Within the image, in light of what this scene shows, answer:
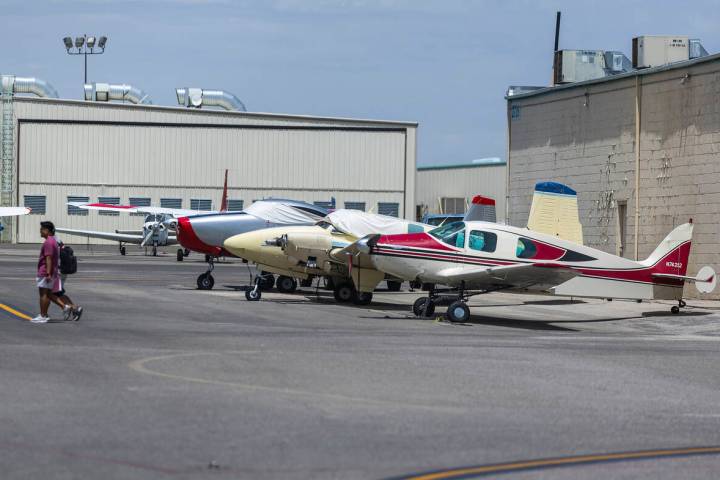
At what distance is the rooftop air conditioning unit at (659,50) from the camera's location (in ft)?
104

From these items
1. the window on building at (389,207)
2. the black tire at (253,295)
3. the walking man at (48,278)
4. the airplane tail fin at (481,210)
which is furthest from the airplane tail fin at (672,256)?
the window on building at (389,207)

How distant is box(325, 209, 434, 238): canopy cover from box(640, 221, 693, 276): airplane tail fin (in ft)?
16.1

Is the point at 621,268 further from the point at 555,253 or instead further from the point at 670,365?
the point at 670,365

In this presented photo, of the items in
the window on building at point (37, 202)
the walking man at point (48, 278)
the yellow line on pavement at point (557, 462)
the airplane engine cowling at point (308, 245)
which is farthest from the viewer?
the window on building at point (37, 202)

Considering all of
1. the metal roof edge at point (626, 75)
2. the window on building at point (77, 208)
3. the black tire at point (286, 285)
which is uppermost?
the metal roof edge at point (626, 75)

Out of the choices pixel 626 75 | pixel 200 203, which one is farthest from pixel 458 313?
pixel 200 203

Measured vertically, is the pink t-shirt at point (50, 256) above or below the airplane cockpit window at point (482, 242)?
below

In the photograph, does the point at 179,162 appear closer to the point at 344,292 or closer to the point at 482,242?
the point at 344,292

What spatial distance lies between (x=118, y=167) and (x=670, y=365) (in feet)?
165

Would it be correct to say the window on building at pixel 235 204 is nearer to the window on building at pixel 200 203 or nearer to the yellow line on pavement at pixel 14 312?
the window on building at pixel 200 203

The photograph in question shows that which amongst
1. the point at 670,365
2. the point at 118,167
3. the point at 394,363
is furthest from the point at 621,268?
the point at 118,167

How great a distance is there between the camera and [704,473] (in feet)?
25.7

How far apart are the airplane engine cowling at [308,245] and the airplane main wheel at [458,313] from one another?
5081 millimetres

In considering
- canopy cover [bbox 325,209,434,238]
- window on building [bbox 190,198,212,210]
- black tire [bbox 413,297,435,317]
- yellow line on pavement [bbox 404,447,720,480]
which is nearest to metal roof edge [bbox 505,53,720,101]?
canopy cover [bbox 325,209,434,238]
